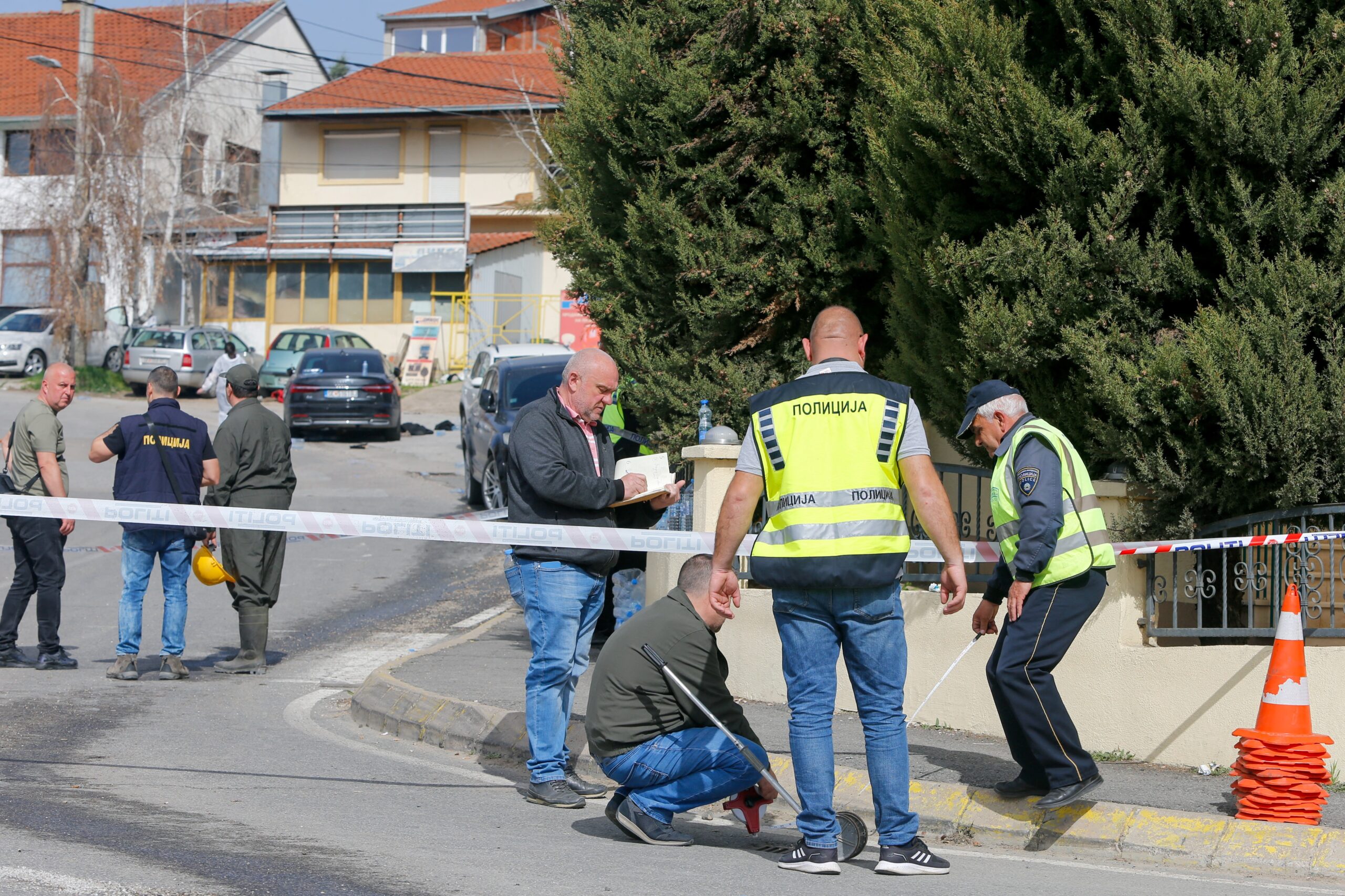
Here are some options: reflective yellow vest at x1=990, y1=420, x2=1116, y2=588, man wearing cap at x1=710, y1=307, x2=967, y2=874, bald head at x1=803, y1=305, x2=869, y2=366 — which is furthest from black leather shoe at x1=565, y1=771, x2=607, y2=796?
bald head at x1=803, y1=305, x2=869, y2=366

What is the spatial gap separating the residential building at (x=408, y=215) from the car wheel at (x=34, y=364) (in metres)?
7.10

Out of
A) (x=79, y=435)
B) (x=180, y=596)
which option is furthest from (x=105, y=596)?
(x=79, y=435)

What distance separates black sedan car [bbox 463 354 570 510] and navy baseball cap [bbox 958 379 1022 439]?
33.2 feet

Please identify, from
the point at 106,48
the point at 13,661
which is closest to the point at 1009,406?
the point at 13,661

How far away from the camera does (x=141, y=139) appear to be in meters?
38.4

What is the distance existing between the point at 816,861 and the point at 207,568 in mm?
5654

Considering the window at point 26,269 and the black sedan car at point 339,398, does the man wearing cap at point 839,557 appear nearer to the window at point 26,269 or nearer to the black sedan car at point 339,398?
the black sedan car at point 339,398

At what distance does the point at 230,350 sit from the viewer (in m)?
29.4

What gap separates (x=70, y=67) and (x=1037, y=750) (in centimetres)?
4928

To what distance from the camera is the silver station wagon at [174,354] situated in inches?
1323

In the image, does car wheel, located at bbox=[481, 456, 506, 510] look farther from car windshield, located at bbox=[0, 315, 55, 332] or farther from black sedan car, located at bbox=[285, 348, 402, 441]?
car windshield, located at bbox=[0, 315, 55, 332]

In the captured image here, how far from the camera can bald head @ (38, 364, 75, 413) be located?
970 cm

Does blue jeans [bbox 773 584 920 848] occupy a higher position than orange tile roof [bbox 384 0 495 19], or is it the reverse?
orange tile roof [bbox 384 0 495 19]

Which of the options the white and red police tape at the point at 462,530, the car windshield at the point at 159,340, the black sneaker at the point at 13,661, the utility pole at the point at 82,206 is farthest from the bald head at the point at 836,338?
the utility pole at the point at 82,206
